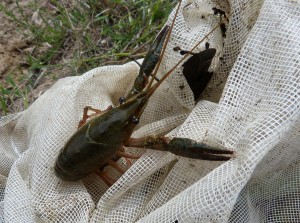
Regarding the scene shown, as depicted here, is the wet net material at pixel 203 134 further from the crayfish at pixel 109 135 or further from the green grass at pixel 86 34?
the green grass at pixel 86 34

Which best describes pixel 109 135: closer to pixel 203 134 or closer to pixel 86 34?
pixel 203 134

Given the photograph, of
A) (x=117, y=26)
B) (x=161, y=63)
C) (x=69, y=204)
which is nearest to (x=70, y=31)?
(x=117, y=26)

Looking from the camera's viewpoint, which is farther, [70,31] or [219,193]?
[70,31]

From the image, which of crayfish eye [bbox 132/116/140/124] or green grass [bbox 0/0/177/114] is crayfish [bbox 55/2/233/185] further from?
green grass [bbox 0/0/177/114]

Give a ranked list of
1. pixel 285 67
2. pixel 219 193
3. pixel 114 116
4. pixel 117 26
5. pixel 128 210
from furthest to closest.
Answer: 1. pixel 117 26
2. pixel 114 116
3. pixel 128 210
4. pixel 285 67
5. pixel 219 193

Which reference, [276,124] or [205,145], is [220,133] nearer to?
[205,145]
